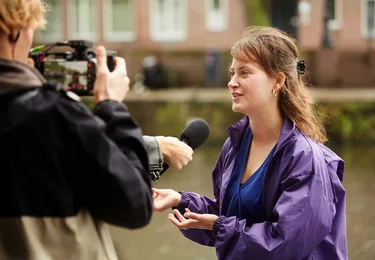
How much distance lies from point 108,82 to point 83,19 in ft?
72.7

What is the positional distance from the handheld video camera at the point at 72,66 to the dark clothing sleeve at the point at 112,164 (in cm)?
34

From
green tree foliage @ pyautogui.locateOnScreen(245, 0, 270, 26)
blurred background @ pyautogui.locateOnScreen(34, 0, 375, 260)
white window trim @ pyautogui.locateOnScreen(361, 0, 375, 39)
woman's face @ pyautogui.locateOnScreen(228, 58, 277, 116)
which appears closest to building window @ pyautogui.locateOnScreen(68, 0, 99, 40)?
blurred background @ pyautogui.locateOnScreen(34, 0, 375, 260)

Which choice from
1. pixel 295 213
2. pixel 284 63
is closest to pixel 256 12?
pixel 284 63

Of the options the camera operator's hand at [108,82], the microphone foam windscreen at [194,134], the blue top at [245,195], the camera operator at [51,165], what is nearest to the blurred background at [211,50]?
the blue top at [245,195]

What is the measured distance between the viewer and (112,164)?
1.60m

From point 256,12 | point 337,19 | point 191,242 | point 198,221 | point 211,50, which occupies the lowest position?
point 191,242

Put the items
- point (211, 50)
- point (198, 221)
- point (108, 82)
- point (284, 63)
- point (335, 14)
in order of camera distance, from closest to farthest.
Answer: point (108, 82)
point (198, 221)
point (284, 63)
point (211, 50)
point (335, 14)

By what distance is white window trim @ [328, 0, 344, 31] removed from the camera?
2202cm

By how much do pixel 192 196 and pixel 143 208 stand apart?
98 centimetres

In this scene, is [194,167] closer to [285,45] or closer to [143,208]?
[285,45]

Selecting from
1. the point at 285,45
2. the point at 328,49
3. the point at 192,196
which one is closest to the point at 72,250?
the point at 192,196

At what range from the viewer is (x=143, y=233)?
7.93 m

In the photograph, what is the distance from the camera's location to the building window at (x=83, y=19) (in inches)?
915

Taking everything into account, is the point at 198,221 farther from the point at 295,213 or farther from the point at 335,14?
the point at 335,14
